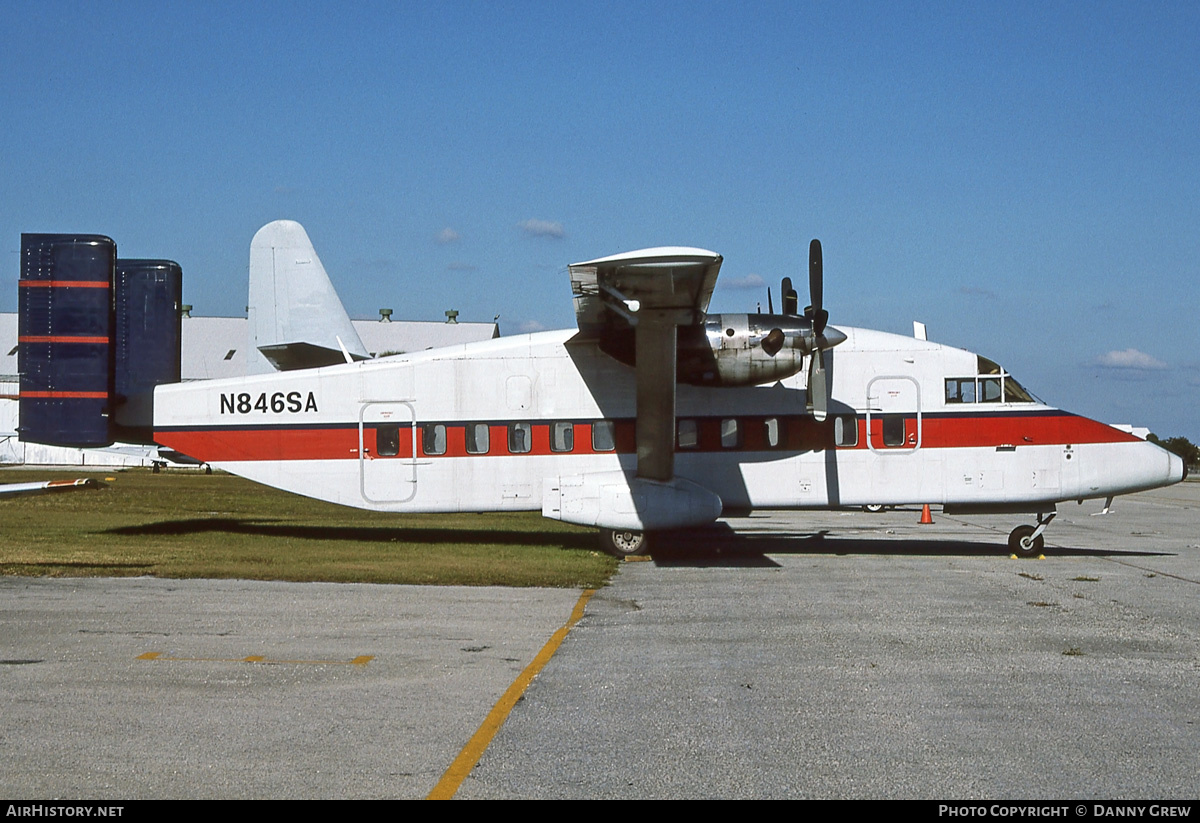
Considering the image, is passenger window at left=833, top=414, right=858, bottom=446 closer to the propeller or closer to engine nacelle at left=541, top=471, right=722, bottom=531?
the propeller

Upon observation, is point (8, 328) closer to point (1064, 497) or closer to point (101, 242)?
point (101, 242)

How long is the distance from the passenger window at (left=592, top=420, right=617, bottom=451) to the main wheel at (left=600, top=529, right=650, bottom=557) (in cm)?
143

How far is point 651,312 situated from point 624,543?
14.5ft

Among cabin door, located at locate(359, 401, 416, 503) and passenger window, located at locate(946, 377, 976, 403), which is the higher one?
passenger window, located at locate(946, 377, 976, 403)

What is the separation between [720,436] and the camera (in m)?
18.1

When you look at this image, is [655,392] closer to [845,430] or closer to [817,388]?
[817,388]

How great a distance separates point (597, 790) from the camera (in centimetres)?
531

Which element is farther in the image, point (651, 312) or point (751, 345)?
point (751, 345)

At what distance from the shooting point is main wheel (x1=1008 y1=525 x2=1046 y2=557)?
59.0ft

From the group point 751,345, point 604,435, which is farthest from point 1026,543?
point 604,435

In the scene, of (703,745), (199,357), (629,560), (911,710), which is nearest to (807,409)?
(629,560)

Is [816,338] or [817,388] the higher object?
[816,338]

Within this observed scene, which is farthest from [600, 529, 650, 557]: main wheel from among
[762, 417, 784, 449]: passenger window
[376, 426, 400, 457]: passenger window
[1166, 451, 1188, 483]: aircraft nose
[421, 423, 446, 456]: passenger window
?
[1166, 451, 1188, 483]: aircraft nose

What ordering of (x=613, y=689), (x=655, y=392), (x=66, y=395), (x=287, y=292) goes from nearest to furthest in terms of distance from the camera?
1. (x=613, y=689)
2. (x=655, y=392)
3. (x=66, y=395)
4. (x=287, y=292)
